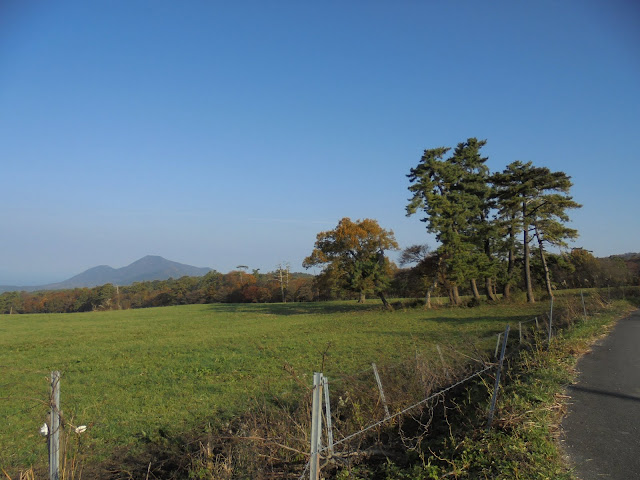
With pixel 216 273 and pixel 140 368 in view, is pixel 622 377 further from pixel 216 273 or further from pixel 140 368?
pixel 216 273

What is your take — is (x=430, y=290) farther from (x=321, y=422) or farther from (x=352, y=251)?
(x=321, y=422)

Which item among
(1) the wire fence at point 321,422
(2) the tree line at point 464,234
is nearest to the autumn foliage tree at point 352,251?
(2) the tree line at point 464,234

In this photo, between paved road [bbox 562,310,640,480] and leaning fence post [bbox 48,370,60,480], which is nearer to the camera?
leaning fence post [bbox 48,370,60,480]

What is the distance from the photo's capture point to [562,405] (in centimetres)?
560

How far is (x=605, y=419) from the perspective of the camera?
5.13m

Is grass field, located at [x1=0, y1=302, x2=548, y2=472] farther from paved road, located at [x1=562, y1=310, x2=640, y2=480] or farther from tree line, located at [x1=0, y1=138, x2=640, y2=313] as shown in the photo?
tree line, located at [x1=0, y1=138, x2=640, y2=313]

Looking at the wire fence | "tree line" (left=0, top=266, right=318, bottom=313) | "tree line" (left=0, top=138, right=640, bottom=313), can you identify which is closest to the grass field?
the wire fence

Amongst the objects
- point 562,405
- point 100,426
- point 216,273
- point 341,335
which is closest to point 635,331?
point 562,405

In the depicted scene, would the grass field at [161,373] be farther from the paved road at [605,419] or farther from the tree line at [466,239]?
the tree line at [466,239]

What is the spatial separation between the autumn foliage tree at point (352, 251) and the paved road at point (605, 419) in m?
23.9

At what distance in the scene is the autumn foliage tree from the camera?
1292 inches

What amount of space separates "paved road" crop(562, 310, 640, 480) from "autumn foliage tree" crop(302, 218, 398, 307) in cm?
2386

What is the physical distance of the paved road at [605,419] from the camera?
394cm

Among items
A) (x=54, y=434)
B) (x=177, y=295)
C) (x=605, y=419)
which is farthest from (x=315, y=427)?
(x=177, y=295)
